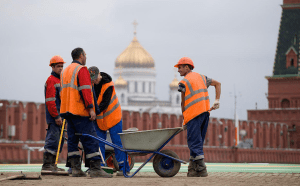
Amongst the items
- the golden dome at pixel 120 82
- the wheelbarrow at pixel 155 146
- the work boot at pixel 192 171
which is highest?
the golden dome at pixel 120 82

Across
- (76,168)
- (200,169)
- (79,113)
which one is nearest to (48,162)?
(76,168)

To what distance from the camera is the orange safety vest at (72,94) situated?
9.52 metres

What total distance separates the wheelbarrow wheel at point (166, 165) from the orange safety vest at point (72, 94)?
118cm

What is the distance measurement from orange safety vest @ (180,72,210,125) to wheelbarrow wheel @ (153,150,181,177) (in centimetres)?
58

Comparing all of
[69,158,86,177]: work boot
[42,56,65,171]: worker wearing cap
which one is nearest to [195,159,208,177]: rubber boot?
[69,158,86,177]: work boot

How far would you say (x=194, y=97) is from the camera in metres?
10.2

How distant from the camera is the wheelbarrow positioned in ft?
32.1

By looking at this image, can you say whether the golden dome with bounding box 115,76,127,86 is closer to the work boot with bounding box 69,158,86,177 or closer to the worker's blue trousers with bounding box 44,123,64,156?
the worker's blue trousers with bounding box 44,123,64,156

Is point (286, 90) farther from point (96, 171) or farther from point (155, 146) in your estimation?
point (96, 171)

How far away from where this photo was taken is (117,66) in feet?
556

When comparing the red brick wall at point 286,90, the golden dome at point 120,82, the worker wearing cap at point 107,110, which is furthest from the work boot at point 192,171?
the golden dome at point 120,82

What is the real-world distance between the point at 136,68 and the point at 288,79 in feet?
318

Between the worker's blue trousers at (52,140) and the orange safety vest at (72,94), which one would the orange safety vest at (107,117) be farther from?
the orange safety vest at (72,94)

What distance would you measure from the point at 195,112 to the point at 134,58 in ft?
516
